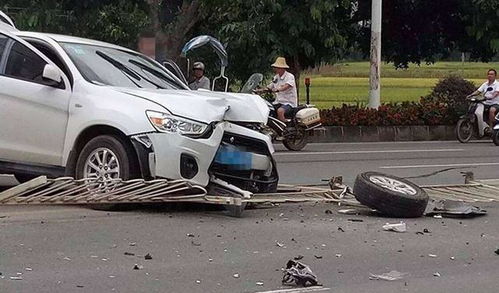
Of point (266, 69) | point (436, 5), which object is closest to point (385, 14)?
point (436, 5)

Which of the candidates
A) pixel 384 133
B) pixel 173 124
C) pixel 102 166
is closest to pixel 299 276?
pixel 173 124

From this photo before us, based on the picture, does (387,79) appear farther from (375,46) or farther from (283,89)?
(283,89)

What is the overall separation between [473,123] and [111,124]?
533 inches

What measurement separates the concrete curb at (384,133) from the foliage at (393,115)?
11 cm

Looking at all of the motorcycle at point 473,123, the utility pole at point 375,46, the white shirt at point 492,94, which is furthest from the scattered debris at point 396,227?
the utility pole at point 375,46

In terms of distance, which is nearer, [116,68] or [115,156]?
[115,156]

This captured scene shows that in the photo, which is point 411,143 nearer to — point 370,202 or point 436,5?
point 436,5

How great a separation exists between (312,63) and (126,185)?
52.2 ft

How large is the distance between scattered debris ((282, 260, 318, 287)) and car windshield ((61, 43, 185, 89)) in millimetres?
3569

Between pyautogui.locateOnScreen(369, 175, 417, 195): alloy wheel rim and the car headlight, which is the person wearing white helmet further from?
the car headlight

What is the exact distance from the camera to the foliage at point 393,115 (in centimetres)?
2194

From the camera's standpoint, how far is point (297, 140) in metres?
18.0

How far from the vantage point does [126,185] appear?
9273 millimetres

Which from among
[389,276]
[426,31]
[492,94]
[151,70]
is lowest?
[389,276]
